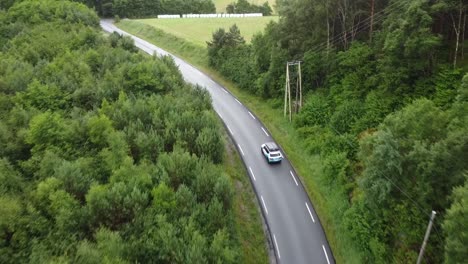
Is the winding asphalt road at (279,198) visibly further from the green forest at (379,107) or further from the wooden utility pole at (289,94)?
the wooden utility pole at (289,94)

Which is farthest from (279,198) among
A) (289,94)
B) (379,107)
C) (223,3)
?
(223,3)

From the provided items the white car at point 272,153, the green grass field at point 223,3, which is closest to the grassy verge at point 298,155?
the white car at point 272,153

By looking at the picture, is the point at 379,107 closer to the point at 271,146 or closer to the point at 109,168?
the point at 271,146

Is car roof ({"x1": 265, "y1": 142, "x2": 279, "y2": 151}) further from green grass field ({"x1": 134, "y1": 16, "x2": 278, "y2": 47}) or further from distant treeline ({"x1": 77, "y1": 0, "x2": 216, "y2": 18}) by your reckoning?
distant treeline ({"x1": 77, "y1": 0, "x2": 216, "y2": 18})

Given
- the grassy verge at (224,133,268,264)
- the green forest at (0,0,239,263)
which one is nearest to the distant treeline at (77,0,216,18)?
the green forest at (0,0,239,263)

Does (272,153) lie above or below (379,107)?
below

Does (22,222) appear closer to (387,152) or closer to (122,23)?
(387,152)

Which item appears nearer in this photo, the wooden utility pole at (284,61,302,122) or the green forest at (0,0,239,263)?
the green forest at (0,0,239,263)

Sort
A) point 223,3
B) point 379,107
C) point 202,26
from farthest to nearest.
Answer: point 223,3 → point 202,26 → point 379,107
